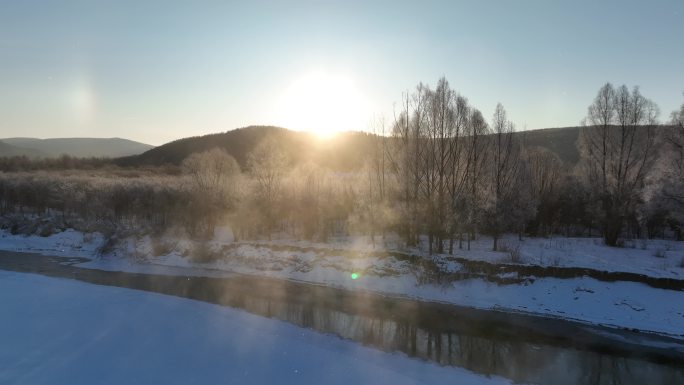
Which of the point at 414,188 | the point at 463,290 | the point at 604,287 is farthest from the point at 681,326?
the point at 414,188

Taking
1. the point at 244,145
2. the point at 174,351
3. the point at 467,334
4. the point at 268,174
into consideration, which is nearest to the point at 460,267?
the point at 467,334

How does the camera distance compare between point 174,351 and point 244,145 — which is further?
point 244,145

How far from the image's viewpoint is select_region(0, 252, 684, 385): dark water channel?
1394cm

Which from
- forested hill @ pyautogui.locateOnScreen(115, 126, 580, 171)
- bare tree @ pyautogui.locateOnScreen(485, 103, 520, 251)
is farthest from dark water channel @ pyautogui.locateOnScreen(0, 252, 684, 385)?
forested hill @ pyautogui.locateOnScreen(115, 126, 580, 171)

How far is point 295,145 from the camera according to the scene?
4419 inches

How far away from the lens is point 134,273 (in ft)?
95.7

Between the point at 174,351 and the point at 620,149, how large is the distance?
31.8 metres

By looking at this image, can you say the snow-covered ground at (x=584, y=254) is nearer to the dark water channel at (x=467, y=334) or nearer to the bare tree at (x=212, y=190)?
the dark water channel at (x=467, y=334)

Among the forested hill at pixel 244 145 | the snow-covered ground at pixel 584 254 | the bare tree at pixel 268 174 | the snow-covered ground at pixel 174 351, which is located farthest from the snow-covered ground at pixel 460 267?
the forested hill at pixel 244 145

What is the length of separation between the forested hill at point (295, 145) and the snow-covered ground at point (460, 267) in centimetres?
4739

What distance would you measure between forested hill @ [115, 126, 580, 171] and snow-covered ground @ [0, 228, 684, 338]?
155 ft

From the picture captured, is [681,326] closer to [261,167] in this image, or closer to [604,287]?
[604,287]

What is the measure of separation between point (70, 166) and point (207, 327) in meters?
111

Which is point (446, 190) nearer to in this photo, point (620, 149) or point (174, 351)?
point (620, 149)
